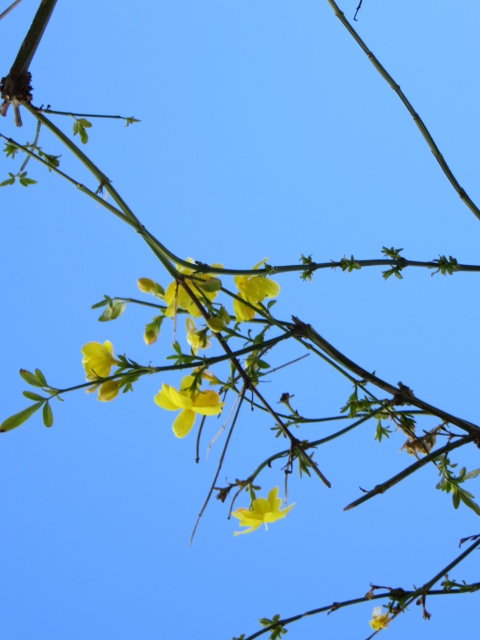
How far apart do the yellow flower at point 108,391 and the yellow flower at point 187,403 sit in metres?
0.05

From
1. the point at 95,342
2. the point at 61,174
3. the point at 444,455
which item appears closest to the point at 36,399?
the point at 95,342

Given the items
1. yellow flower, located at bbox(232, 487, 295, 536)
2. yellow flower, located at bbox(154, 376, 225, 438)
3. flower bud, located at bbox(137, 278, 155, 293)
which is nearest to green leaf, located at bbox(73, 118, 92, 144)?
flower bud, located at bbox(137, 278, 155, 293)

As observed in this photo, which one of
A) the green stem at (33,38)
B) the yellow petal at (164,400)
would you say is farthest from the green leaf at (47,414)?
the green stem at (33,38)

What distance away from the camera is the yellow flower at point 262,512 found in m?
0.77

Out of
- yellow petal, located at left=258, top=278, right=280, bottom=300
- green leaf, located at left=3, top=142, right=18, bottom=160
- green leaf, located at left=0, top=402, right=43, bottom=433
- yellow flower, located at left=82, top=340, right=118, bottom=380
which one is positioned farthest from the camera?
green leaf, located at left=3, top=142, right=18, bottom=160

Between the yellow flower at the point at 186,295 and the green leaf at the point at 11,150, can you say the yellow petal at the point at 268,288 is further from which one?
the green leaf at the point at 11,150

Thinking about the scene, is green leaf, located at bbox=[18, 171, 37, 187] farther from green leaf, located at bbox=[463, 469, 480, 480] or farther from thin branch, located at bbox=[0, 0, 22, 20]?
green leaf, located at bbox=[463, 469, 480, 480]

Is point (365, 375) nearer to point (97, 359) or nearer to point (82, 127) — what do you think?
point (97, 359)

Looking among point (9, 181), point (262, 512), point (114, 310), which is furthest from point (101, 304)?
point (9, 181)

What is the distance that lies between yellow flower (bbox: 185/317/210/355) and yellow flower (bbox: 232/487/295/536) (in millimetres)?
186

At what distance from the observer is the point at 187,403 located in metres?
0.74

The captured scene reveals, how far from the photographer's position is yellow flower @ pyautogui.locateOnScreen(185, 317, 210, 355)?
30.0 inches

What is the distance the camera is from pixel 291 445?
719mm

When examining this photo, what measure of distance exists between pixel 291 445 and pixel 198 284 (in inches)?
8.2
